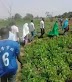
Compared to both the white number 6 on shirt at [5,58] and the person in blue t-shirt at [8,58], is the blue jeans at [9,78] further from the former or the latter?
the white number 6 on shirt at [5,58]

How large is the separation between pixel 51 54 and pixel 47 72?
2844 mm

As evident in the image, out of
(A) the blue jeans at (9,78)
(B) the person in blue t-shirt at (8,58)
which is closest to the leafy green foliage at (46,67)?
(A) the blue jeans at (9,78)

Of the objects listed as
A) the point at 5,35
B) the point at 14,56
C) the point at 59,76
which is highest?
the point at 5,35

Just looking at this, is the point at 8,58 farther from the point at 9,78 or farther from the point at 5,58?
the point at 9,78

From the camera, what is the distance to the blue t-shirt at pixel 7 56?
506cm

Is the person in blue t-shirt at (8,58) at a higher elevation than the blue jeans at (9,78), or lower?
higher

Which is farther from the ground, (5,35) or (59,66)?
(5,35)

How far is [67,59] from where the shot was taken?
10125mm

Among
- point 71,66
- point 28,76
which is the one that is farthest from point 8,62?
point 71,66

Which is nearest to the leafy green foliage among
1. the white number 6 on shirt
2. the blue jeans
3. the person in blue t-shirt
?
the blue jeans

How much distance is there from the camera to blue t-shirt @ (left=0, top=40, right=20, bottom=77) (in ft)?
16.6

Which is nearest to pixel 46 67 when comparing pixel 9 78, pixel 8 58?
pixel 9 78

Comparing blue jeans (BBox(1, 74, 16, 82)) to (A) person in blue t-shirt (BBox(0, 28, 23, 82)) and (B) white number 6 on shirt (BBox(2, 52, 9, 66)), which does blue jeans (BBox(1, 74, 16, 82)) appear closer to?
(A) person in blue t-shirt (BBox(0, 28, 23, 82))

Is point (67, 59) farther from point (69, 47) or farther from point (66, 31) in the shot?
point (66, 31)
